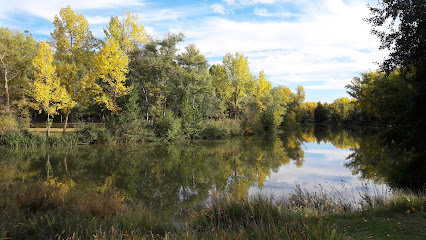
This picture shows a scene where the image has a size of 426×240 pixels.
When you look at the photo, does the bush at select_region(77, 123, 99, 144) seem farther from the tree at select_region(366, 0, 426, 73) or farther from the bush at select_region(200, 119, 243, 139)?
the tree at select_region(366, 0, 426, 73)

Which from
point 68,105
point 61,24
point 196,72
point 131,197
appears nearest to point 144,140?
point 68,105

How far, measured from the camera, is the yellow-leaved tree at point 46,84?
20906 mm

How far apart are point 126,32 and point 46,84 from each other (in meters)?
9.28

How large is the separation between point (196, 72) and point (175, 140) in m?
8.64

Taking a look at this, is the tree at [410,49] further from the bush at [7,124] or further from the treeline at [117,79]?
the bush at [7,124]

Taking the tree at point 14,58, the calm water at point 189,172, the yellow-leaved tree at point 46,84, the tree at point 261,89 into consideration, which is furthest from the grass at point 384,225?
the tree at point 261,89

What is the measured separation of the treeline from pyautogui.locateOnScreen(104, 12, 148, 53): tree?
97 millimetres

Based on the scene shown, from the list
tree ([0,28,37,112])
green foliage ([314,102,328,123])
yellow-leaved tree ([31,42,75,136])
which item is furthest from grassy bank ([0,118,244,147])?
green foliage ([314,102,328,123])

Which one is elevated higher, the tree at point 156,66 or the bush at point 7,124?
the tree at point 156,66

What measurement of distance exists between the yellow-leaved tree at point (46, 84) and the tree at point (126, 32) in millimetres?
6178

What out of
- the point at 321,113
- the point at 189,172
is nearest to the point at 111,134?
the point at 189,172

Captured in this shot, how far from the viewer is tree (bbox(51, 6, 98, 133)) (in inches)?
897

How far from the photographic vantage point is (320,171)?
14.5 m

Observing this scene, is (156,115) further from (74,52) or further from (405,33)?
(405,33)
